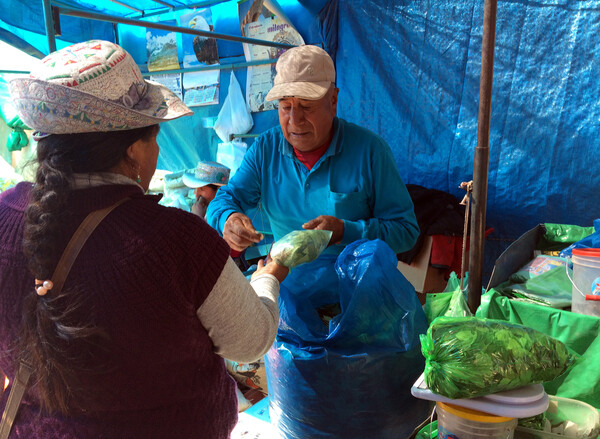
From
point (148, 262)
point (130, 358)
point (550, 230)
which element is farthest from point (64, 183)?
point (550, 230)

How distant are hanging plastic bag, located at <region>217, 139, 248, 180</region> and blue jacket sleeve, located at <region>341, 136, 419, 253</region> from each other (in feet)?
8.40

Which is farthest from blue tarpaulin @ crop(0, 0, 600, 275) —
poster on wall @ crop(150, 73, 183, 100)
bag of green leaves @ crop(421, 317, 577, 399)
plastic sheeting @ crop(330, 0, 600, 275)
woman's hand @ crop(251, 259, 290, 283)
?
woman's hand @ crop(251, 259, 290, 283)

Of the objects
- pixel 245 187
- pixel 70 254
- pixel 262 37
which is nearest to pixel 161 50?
pixel 262 37

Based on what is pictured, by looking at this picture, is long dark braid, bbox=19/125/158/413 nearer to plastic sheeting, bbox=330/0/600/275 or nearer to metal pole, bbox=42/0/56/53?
metal pole, bbox=42/0/56/53

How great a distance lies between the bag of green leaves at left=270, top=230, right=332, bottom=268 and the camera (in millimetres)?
1323

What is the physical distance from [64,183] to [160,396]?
0.44 m

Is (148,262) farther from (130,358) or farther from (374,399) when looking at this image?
(374,399)

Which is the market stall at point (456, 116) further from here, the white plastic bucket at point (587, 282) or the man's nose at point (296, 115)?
the man's nose at point (296, 115)

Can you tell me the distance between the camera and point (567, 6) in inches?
97.3

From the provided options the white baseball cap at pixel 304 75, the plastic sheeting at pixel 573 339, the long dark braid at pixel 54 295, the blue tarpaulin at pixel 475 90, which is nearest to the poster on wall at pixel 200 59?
the blue tarpaulin at pixel 475 90

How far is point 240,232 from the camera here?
165 cm

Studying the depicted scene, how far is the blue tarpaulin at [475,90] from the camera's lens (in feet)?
8.30

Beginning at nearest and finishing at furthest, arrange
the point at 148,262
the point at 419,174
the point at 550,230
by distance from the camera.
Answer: the point at 148,262, the point at 550,230, the point at 419,174

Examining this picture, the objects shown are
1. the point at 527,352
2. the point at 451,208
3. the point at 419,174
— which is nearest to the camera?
the point at 527,352
